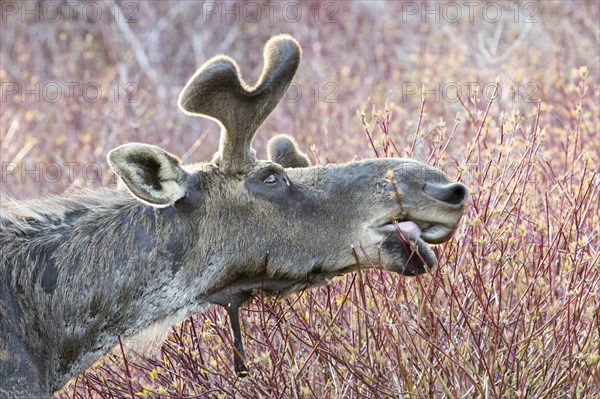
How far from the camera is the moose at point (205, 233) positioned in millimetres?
4414

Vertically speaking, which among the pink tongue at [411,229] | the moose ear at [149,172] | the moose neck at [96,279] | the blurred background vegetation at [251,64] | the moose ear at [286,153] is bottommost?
the blurred background vegetation at [251,64]

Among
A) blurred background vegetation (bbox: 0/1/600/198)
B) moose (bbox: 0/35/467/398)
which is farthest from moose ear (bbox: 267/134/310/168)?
blurred background vegetation (bbox: 0/1/600/198)

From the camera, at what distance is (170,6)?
590 inches

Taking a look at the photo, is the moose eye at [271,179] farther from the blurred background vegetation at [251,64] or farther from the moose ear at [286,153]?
the blurred background vegetation at [251,64]

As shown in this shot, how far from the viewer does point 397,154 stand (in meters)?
5.45

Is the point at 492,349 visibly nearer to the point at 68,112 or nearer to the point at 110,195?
the point at 110,195

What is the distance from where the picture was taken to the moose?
14.5ft

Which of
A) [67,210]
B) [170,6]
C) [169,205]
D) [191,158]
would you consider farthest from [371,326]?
[170,6]

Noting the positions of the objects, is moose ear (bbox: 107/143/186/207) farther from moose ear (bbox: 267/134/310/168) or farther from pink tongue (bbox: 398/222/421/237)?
pink tongue (bbox: 398/222/421/237)

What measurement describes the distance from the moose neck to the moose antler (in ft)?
1.28

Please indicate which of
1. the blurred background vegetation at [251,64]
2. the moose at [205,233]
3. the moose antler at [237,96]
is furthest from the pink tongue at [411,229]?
the blurred background vegetation at [251,64]

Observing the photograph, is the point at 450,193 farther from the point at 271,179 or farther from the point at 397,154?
the point at 397,154

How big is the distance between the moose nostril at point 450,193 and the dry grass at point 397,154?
0.12m

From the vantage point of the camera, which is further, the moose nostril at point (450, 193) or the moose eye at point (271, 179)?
the moose eye at point (271, 179)
